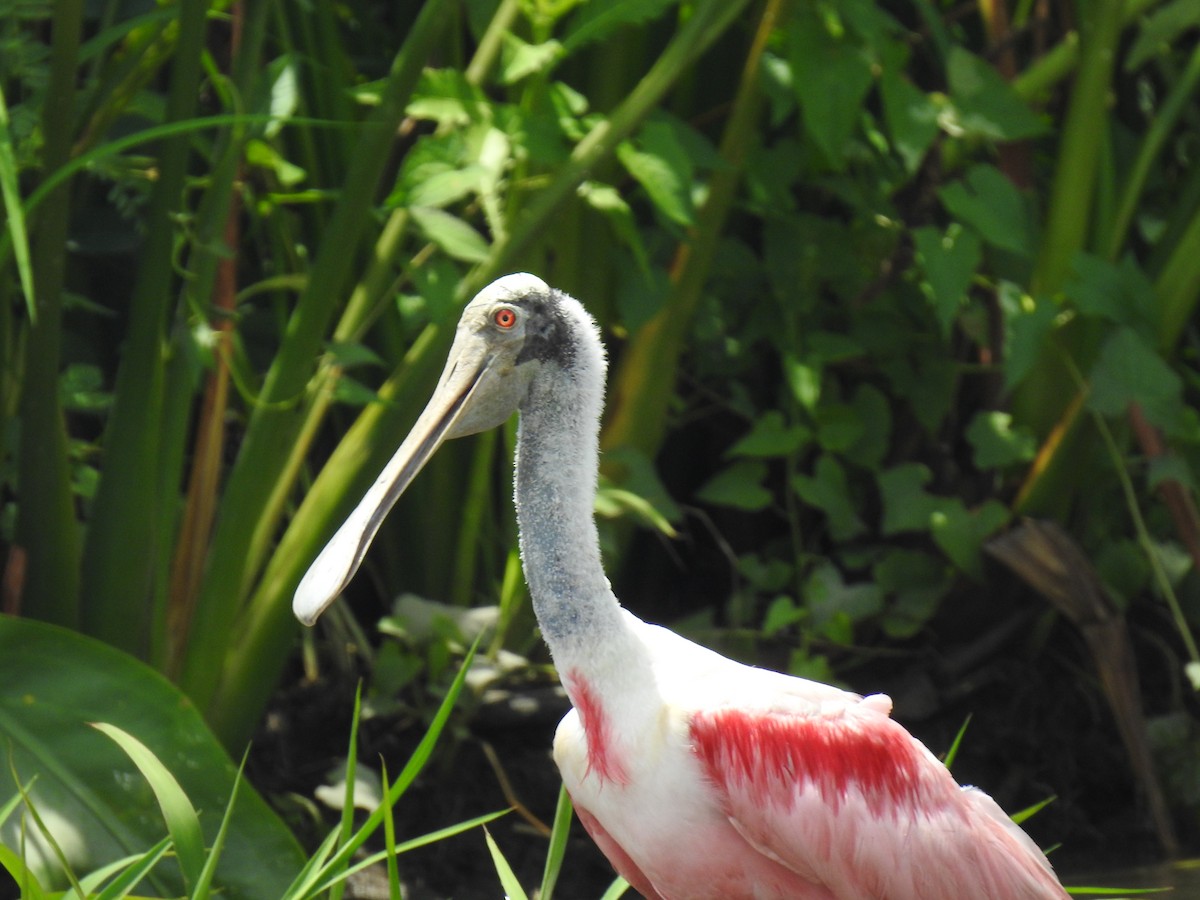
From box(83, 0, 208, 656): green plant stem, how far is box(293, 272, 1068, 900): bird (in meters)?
0.75

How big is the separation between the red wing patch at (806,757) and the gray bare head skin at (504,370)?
0.35 meters

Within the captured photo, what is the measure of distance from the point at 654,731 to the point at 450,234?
127 cm

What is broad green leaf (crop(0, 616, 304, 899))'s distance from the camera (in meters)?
2.84

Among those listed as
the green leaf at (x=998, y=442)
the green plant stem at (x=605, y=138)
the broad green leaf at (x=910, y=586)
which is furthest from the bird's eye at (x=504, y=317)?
the broad green leaf at (x=910, y=586)

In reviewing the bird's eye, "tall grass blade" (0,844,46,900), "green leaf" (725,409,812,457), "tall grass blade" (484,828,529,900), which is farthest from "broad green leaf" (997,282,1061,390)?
"tall grass blade" (0,844,46,900)

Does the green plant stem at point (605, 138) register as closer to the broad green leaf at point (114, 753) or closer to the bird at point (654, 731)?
the bird at point (654, 731)

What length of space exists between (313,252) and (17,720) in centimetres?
165

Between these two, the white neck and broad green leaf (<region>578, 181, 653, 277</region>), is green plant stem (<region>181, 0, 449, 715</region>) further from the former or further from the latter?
the white neck

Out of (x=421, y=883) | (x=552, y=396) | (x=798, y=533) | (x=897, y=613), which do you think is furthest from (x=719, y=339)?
(x=552, y=396)

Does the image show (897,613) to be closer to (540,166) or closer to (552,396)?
(540,166)

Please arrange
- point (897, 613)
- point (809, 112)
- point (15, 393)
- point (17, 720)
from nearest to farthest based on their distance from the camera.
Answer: point (17, 720) < point (15, 393) < point (809, 112) < point (897, 613)

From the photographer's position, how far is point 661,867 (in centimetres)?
251

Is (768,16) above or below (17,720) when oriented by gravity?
above

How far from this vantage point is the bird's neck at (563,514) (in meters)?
2.48
